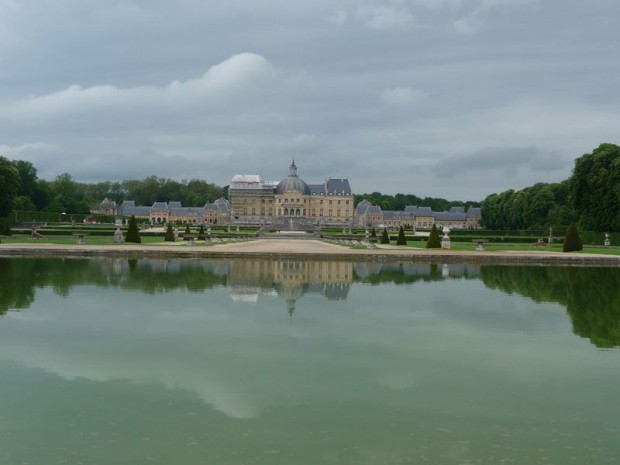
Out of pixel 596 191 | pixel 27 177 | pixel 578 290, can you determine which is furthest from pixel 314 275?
pixel 27 177

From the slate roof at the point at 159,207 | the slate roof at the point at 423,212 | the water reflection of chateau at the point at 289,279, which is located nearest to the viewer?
the water reflection of chateau at the point at 289,279

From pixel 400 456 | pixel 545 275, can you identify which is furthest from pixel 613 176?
pixel 400 456

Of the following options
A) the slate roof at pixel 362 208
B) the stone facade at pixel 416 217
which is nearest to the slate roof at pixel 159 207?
the stone facade at pixel 416 217

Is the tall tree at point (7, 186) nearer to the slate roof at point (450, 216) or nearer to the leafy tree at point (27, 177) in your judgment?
the leafy tree at point (27, 177)

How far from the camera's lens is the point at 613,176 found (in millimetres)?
32594

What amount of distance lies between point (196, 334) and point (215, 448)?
351 centimetres

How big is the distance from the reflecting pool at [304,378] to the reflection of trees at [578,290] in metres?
0.09

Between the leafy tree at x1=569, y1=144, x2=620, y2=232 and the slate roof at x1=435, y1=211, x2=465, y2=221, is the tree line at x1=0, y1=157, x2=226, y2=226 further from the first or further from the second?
the leafy tree at x1=569, y1=144, x2=620, y2=232

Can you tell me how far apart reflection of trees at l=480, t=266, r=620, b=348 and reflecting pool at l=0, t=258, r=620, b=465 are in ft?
0.30

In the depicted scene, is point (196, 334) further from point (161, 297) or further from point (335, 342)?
point (161, 297)

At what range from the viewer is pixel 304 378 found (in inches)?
229

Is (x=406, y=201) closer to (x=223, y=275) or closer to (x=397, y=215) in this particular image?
(x=397, y=215)

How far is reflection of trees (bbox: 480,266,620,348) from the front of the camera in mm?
8695

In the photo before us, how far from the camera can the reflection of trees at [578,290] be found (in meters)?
8.70
